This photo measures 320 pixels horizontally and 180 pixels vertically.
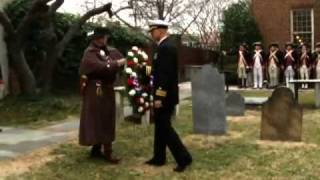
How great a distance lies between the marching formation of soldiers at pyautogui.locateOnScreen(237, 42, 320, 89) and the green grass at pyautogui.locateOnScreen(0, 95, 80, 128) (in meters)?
11.2

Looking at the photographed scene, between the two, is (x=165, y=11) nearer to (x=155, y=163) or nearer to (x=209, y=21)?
(x=209, y=21)

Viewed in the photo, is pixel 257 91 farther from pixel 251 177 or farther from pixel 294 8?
pixel 251 177

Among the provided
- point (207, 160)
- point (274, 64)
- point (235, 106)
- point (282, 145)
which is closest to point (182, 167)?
point (207, 160)

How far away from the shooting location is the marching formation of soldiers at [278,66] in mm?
26172

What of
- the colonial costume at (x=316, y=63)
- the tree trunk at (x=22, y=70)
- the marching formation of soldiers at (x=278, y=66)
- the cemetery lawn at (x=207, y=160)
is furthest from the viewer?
the marching formation of soldiers at (x=278, y=66)

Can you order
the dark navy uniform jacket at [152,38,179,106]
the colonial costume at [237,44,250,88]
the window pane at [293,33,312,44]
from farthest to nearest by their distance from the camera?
the window pane at [293,33,312,44] < the colonial costume at [237,44,250,88] < the dark navy uniform jacket at [152,38,179,106]

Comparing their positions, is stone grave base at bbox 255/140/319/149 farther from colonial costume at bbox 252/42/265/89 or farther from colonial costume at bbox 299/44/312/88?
colonial costume at bbox 252/42/265/89

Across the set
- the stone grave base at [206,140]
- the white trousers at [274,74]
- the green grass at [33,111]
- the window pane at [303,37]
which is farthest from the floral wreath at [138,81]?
the window pane at [303,37]

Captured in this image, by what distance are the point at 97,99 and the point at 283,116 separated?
11.4 ft

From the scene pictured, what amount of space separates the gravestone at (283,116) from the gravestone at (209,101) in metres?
1.06

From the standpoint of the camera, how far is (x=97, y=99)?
9898 millimetres

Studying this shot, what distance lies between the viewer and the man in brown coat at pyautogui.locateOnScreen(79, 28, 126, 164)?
9812 mm

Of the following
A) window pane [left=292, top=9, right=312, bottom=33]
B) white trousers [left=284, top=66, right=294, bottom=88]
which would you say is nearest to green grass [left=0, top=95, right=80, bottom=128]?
white trousers [left=284, top=66, right=294, bottom=88]

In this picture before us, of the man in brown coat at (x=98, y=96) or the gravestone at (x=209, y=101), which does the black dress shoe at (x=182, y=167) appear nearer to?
the man in brown coat at (x=98, y=96)
